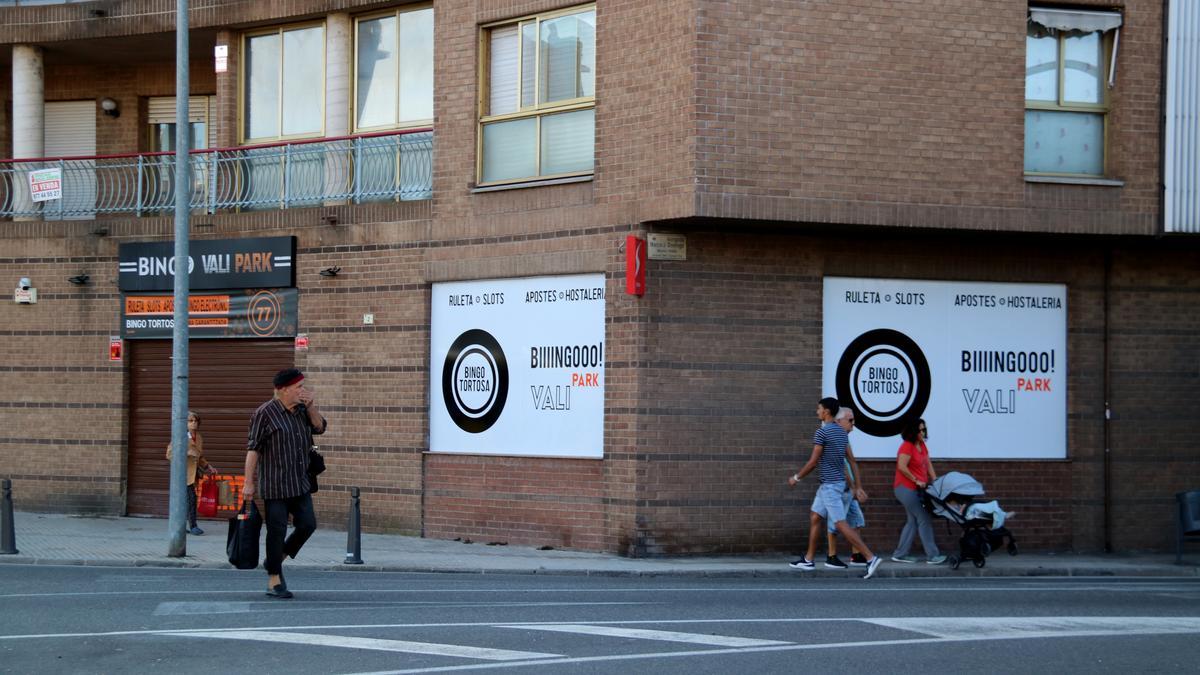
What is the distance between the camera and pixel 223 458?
2159cm

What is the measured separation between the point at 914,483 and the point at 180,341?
842cm

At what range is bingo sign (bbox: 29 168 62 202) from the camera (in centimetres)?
2275

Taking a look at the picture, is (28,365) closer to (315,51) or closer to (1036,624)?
(315,51)

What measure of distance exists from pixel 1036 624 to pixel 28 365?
16385mm

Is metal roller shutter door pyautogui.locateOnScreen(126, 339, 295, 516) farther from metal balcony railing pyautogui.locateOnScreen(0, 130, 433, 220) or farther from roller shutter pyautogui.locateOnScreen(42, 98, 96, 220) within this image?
roller shutter pyautogui.locateOnScreen(42, 98, 96, 220)

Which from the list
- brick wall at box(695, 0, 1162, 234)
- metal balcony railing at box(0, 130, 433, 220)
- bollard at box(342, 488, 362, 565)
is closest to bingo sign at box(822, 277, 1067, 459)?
brick wall at box(695, 0, 1162, 234)

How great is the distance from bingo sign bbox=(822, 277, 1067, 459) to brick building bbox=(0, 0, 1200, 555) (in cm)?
4

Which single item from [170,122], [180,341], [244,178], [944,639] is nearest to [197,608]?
[180,341]

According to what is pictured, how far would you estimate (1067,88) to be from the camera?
18688 millimetres

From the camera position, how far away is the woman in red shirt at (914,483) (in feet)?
55.4

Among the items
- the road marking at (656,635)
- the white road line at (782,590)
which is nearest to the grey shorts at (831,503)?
the white road line at (782,590)

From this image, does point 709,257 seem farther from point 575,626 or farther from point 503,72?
point 575,626

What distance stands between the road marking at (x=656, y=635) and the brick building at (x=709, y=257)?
6328 mm

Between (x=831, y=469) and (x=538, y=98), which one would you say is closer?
(x=831, y=469)
